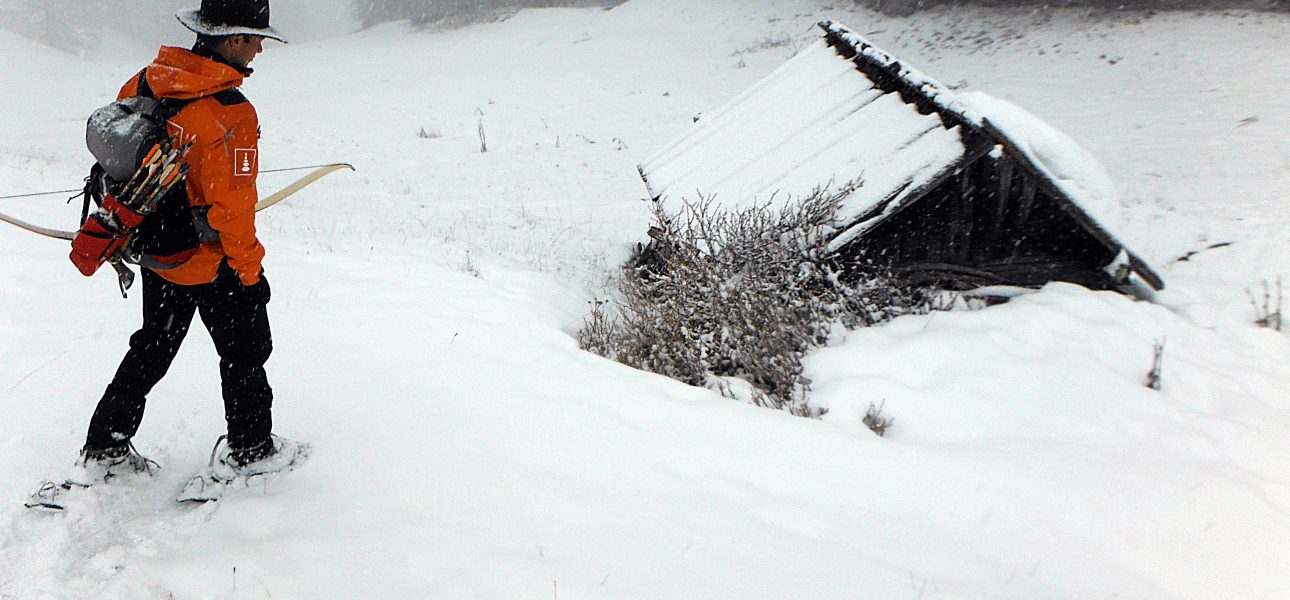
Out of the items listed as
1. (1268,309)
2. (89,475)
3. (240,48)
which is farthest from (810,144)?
(89,475)

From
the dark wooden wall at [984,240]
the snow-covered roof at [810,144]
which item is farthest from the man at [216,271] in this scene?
the dark wooden wall at [984,240]

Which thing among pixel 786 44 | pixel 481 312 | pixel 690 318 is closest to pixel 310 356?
pixel 481 312

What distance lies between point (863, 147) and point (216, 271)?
3.98 meters

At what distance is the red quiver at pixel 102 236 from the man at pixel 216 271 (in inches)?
5.9

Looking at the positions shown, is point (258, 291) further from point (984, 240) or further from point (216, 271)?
point (984, 240)

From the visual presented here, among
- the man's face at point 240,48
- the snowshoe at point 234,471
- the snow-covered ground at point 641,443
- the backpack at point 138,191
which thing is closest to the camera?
the backpack at point 138,191

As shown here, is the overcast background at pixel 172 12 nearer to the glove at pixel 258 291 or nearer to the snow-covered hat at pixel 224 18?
the snow-covered hat at pixel 224 18

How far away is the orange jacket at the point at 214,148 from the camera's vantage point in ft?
7.70

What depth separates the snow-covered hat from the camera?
2340 millimetres

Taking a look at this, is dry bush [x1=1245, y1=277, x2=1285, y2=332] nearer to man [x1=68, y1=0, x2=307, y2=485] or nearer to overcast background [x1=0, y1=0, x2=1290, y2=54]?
man [x1=68, y1=0, x2=307, y2=485]

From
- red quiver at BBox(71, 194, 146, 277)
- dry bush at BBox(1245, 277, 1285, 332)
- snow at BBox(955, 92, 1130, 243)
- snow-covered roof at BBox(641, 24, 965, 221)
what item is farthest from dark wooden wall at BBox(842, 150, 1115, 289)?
red quiver at BBox(71, 194, 146, 277)

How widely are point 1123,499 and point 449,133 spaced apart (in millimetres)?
12937

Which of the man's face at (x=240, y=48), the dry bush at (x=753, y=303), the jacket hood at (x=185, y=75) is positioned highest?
the man's face at (x=240, y=48)

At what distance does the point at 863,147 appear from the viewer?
191 inches
